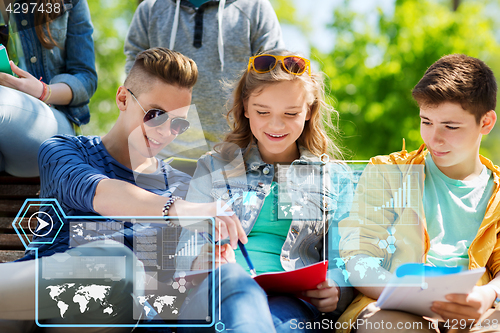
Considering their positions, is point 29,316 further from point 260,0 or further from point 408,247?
point 260,0

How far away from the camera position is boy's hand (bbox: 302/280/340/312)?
1681 mm

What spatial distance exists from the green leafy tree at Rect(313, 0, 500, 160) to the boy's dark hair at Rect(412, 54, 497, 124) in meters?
8.14

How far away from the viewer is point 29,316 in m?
1.45

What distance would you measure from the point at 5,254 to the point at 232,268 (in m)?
1.54

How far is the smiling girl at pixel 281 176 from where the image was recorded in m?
1.82

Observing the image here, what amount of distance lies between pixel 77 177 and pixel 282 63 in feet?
3.40

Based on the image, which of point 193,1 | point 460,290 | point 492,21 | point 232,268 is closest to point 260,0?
point 193,1

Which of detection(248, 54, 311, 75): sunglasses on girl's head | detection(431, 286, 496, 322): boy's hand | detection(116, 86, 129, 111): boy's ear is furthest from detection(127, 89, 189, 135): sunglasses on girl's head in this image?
detection(431, 286, 496, 322): boy's hand

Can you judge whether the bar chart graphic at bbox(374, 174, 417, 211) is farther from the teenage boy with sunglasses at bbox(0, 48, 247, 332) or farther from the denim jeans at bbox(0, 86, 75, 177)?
the denim jeans at bbox(0, 86, 75, 177)

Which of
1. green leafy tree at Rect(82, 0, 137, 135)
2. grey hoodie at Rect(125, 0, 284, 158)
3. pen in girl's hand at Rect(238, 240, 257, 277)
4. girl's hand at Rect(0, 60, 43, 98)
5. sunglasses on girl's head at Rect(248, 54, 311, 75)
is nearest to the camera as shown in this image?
pen in girl's hand at Rect(238, 240, 257, 277)

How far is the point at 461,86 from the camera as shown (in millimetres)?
1881
